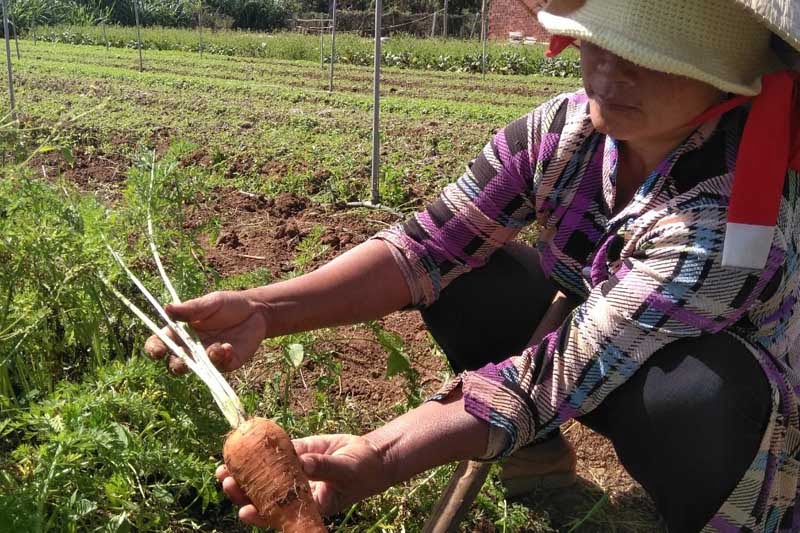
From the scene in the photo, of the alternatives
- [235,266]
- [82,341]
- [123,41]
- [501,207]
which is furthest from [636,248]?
[123,41]

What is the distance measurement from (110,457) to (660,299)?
41.9 inches

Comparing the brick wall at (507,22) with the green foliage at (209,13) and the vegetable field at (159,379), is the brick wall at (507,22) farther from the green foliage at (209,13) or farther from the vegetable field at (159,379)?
the vegetable field at (159,379)

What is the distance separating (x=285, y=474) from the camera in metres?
1.36

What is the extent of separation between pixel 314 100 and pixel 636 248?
8.59 metres

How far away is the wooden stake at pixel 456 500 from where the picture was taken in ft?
5.52

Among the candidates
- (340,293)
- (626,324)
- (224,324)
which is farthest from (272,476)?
(626,324)

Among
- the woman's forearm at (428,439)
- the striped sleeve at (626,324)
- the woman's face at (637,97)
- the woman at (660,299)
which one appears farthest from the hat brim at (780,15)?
the woman's forearm at (428,439)

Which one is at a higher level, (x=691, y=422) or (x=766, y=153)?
(x=766, y=153)

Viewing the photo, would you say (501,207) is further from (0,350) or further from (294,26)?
(294,26)

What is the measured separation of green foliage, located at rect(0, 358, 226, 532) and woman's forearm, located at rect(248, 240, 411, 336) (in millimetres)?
301

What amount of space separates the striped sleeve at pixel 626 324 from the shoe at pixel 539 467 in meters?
0.48

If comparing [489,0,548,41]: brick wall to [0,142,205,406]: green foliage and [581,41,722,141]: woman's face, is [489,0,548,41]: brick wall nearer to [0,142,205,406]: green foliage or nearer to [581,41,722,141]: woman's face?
[0,142,205,406]: green foliage

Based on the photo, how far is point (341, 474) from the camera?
1.34 meters

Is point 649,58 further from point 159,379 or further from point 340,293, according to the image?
point 159,379
